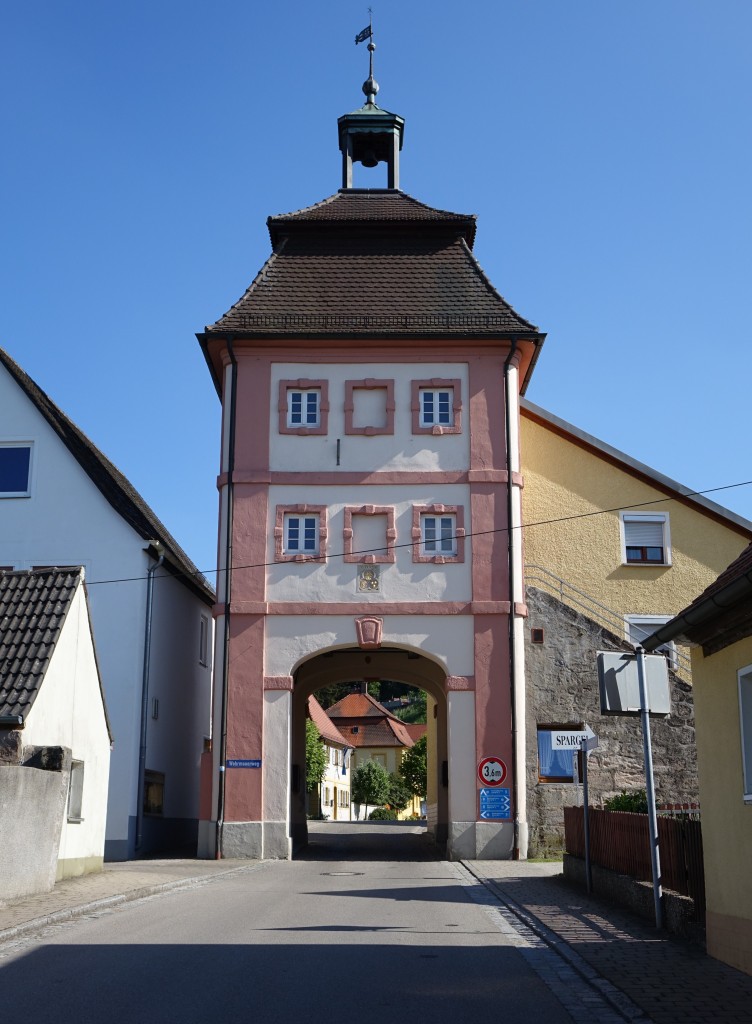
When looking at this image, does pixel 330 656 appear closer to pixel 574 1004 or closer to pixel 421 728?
pixel 574 1004

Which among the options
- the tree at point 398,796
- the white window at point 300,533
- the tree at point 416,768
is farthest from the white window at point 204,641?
the tree at point 398,796

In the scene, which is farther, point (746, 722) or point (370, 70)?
point (370, 70)

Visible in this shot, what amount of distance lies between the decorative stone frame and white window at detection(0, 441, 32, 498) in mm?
8958

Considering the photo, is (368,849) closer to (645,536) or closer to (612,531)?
(612,531)

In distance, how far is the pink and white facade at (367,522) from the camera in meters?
25.2

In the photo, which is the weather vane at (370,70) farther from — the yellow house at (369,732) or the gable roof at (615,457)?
the yellow house at (369,732)

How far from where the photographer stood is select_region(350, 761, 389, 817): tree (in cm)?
7412

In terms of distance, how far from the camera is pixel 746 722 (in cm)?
938

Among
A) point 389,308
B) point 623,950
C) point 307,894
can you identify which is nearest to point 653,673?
point 623,950

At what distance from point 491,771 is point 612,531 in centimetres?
777

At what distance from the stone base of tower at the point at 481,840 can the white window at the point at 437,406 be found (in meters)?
8.80

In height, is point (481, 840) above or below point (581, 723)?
below

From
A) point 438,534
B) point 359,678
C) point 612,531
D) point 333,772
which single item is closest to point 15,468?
point 438,534

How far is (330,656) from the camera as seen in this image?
30.3 meters
